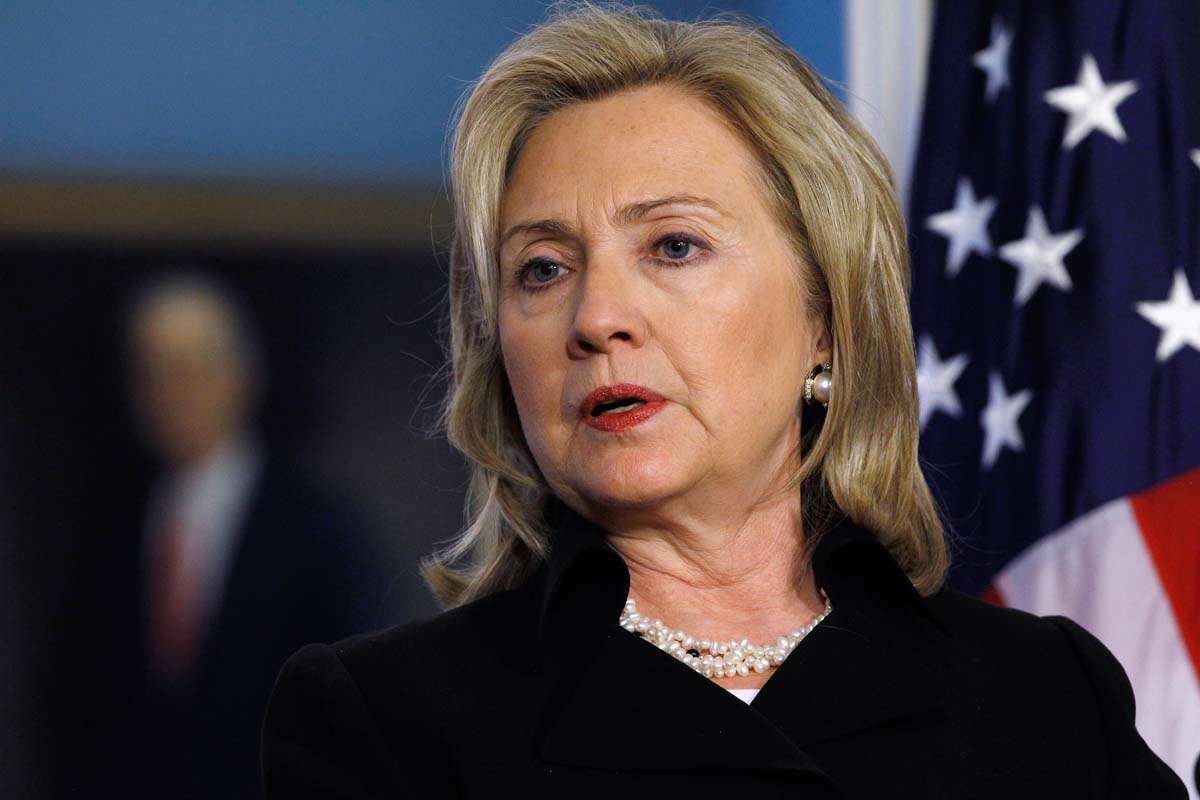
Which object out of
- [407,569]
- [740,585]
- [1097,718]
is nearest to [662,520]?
[740,585]

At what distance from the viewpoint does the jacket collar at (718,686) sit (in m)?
1.58

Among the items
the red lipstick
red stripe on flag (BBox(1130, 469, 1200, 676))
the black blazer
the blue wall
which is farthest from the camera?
the blue wall

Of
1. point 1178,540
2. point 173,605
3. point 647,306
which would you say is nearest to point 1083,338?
point 1178,540

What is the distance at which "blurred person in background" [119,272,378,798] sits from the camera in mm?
3691

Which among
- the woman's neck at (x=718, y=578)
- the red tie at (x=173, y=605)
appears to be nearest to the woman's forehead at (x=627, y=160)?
the woman's neck at (x=718, y=578)

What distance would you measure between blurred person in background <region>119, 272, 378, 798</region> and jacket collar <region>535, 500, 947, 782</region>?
6.74ft

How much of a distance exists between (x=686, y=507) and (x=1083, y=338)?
121 cm

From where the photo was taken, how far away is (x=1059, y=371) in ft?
8.85

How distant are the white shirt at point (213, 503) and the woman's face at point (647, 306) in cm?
Answer: 214

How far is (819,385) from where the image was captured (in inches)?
74.4

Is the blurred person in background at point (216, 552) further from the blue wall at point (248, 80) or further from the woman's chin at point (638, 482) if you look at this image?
the woman's chin at point (638, 482)

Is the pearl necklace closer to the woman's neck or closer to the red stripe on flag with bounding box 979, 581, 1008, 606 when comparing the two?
the woman's neck

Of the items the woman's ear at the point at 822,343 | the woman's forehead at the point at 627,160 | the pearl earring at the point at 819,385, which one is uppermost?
the woman's forehead at the point at 627,160

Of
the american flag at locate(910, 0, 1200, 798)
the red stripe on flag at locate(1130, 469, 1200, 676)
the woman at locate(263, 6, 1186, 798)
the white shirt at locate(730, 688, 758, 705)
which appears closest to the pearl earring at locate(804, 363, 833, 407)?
the woman at locate(263, 6, 1186, 798)
